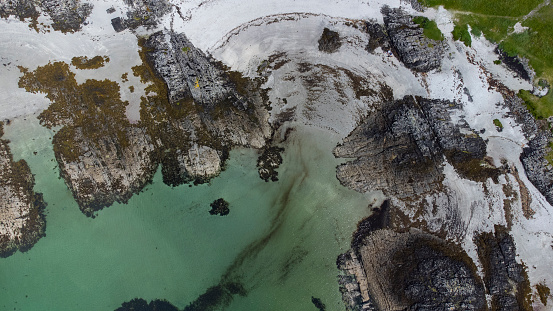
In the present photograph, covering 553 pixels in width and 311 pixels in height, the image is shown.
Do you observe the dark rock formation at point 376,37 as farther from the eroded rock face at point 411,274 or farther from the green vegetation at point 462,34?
the eroded rock face at point 411,274

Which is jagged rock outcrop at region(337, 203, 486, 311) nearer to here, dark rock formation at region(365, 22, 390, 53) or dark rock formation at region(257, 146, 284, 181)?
dark rock formation at region(257, 146, 284, 181)

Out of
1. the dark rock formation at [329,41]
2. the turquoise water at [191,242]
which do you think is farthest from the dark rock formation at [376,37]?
the turquoise water at [191,242]

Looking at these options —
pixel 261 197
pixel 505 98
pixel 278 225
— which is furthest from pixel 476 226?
pixel 261 197

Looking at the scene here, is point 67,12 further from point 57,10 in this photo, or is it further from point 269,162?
point 269,162

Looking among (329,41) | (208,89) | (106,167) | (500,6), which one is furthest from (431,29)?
(106,167)

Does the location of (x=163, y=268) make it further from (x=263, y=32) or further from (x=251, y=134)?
(x=263, y=32)
